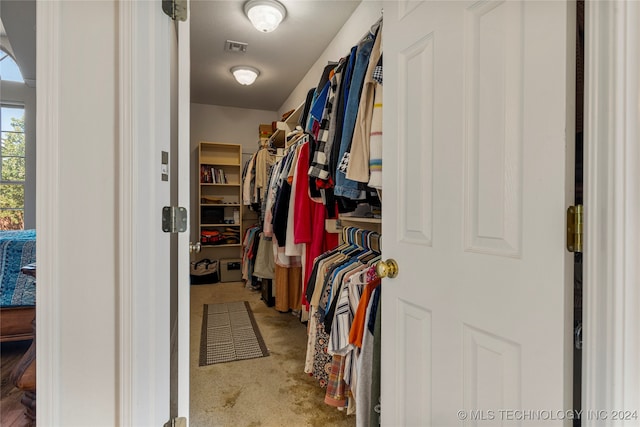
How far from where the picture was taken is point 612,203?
0.54 metres

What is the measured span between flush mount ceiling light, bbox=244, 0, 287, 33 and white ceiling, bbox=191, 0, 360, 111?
6cm

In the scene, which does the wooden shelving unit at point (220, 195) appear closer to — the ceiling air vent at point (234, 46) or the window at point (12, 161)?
the ceiling air vent at point (234, 46)

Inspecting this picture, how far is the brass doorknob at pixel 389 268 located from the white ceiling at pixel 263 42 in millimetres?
2021

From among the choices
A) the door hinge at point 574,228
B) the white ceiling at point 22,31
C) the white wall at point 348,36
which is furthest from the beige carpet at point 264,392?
the white wall at point 348,36

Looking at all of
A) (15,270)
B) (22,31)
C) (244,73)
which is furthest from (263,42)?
(15,270)

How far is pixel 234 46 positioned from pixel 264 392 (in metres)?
2.79

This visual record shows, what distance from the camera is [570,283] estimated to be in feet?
1.96

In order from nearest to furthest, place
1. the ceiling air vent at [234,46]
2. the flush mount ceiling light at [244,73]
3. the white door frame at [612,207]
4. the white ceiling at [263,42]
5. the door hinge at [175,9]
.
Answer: the white door frame at [612,207] < the door hinge at [175,9] < the white ceiling at [263,42] < the ceiling air vent at [234,46] < the flush mount ceiling light at [244,73]

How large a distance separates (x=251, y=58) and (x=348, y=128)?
2191mm

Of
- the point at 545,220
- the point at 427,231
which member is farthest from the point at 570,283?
the point at 427,231

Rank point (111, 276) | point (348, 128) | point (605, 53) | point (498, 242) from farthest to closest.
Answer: point (348, 128), point (111, 276), point (498, 242), point (605, 53)

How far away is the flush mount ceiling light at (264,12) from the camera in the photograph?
2.14 m

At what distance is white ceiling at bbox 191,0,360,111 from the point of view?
7.39ft

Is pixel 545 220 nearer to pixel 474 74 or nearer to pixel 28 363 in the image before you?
pixel 474 74
